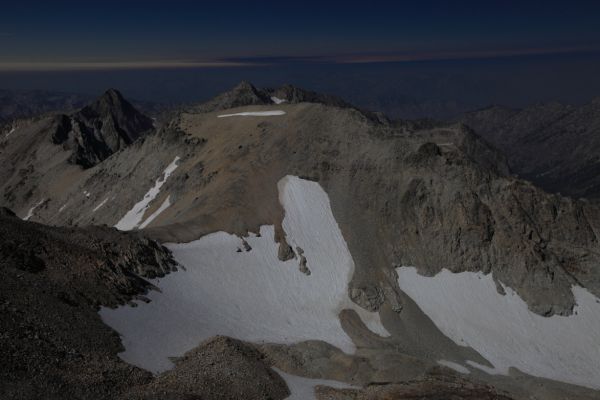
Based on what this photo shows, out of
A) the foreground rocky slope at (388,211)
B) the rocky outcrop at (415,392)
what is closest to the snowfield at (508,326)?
the foreground rocky slope at (388,211)

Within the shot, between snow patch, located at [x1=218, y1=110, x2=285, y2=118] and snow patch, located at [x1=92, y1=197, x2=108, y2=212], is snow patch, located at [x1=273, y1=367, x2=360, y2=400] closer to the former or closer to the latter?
snow patch, located at [x1=218, y1=110, x2=285, y2=118]

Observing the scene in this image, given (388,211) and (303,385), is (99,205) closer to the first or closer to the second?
(388,211)

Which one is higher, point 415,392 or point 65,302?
point 65,302

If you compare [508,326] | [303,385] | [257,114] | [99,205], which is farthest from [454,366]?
[99,205]

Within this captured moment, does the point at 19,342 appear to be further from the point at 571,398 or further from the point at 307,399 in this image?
the point at 571,398

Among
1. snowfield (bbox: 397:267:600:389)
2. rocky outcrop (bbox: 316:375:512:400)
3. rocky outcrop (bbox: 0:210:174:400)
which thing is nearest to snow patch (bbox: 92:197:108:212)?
rocky outcrop (bbox: 0:210:174:400)

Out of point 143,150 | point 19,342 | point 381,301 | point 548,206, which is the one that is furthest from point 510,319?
point 143,150
